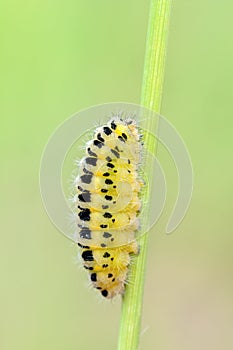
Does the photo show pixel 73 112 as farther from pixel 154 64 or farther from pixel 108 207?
pixel 154 64

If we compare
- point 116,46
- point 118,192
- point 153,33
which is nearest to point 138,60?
point 116,46

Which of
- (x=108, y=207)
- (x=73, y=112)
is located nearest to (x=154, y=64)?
(x=108, y=207)

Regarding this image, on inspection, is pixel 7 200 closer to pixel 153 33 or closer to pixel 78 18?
pixel 78 18

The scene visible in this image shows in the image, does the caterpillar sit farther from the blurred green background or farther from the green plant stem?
the blurred green background

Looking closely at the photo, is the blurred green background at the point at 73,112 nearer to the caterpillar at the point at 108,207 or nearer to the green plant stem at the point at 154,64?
the caterpillar at the point at 108,207

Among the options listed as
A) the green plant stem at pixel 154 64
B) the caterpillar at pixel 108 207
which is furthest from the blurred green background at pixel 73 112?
the green plant stem at pixel 154 64

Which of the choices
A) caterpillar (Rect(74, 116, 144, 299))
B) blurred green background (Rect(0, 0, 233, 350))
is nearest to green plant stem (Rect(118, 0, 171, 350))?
caterpillar (Rect(74, 116, 144, 299))
